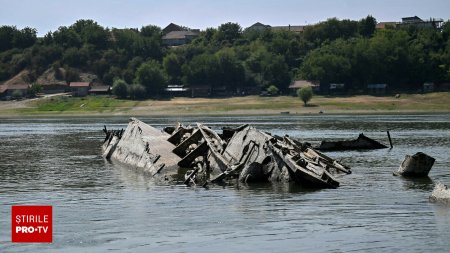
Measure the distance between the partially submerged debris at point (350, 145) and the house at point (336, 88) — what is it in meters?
111

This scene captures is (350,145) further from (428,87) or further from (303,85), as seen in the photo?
(303,85)

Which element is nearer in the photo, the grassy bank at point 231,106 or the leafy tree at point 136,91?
the grassy bank at point 231,106

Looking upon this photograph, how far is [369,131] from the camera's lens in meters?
91.8

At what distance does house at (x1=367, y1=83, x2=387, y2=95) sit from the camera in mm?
170750

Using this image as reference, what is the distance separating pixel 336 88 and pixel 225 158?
137529 millimetres

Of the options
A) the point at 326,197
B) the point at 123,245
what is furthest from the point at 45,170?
the point at 123,245

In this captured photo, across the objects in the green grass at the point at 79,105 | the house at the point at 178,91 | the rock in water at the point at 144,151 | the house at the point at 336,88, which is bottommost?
the green grass at the point at 79,105

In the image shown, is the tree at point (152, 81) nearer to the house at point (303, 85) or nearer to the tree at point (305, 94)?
the house at point (303, 85)

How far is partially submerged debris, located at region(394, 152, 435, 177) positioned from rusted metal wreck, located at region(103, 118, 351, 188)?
11.1ft

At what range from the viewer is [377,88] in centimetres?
17375

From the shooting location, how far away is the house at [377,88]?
170750 mm

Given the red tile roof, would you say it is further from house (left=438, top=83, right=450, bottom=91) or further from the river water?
the river water

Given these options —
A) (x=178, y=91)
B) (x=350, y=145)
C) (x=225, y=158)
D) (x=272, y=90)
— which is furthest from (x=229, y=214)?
(x=178, y=91)

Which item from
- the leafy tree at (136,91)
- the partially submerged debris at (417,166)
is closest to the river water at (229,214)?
the partially submerged debris at (417,166)
